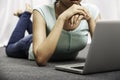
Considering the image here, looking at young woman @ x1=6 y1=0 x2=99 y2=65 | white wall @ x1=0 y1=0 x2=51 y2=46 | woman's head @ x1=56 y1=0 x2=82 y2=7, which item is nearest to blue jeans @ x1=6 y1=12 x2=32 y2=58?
young woman @ x1=6 y1=0 x2=99 y2=65

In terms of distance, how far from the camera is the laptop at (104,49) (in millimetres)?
1115

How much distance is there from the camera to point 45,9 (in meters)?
1.63

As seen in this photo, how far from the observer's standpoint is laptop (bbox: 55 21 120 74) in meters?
1.12

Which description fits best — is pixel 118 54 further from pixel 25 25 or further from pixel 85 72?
pixel 25 25

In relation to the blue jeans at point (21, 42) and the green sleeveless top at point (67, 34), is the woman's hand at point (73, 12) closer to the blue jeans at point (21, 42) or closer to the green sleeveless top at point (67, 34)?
the green sleeveless top at point (67, 34)

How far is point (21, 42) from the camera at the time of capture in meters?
1.97

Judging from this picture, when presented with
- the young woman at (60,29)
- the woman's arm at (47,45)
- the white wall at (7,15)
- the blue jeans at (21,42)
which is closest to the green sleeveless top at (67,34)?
the young woman at (60,29)

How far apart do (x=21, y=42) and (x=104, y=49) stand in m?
0.90

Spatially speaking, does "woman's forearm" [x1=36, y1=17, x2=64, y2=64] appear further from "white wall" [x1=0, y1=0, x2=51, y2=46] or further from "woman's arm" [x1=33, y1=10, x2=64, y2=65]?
"white wall" [x1=0, y1=0, x2=51, y2=46]

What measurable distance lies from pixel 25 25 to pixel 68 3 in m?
0.70

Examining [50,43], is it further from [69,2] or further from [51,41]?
[69,2]

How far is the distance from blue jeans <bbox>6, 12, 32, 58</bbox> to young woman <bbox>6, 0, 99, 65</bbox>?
29 centimetres

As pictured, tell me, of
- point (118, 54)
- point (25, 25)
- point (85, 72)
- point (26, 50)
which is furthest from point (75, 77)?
A: point (25, 25)

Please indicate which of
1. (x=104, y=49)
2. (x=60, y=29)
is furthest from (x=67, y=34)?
(x=104, y=49)
